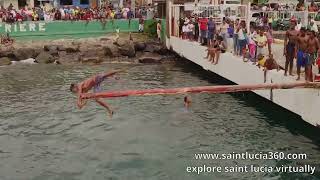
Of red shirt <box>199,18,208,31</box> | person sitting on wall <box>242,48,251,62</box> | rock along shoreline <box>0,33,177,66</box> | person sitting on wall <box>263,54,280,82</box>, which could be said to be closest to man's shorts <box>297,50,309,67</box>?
person sitting on wall <box>263,54,280,82</box>

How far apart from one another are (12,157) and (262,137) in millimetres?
9243

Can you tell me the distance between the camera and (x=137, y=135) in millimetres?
20719

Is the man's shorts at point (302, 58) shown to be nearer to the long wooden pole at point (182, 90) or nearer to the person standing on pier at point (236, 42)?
the long wooden pole at point (182, 90)

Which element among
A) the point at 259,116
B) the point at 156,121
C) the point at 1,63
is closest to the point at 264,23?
the point at 259,116

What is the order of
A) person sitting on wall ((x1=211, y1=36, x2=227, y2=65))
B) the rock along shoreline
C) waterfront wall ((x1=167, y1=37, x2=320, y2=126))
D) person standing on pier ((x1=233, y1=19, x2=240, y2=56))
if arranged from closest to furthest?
waterfront wall ((x1=167, y1=37, x2=320, y2=126)), person standing on pier ((x1=233, y1=19, x2=240, y2=56)), person sitting on wall ((x1=211, y1=36, x2=227, y2=65)), the rock along shoreline

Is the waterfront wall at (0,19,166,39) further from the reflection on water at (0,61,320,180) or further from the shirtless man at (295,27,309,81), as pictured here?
the shirtless man at (295,27,309,81)

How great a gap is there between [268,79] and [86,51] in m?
22.7

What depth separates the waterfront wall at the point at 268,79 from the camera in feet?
62.0

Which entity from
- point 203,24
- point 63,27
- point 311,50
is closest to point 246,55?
point 311,50

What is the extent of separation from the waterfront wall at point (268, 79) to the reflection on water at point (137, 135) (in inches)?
42.6

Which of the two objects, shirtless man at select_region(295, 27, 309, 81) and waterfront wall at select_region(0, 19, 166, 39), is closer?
shirtless man at select_region(295, 27, 309, 81)

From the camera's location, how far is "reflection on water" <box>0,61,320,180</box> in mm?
17250

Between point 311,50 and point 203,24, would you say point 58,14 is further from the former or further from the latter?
point 311,50

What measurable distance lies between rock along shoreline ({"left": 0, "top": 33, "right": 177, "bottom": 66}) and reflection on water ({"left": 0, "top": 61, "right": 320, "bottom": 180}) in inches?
423
